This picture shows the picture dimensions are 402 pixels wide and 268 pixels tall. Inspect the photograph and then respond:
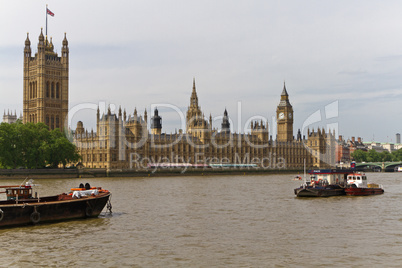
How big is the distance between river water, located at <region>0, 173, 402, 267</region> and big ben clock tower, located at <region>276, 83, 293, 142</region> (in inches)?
5218

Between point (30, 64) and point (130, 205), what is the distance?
4016 inches

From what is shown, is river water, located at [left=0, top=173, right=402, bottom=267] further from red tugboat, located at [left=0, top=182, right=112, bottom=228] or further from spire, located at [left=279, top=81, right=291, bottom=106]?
spire, located at [left=279, top=81, right=291, bottom=106]

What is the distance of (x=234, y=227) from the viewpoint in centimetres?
2664

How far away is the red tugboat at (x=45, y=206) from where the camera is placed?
83.2 feet

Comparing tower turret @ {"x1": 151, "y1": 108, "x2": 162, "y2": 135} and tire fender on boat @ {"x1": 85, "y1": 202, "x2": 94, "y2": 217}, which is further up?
tower turret @ {"x1": 151, "y1": 108, "x2": 162, "y2": 135}

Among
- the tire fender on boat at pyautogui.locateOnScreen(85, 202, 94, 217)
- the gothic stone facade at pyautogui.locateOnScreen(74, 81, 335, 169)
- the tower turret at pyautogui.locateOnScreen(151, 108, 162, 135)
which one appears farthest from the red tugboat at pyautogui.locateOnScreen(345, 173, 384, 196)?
the tower turret at pyautogui.locateOnScreen(151, 108, 162, 135)

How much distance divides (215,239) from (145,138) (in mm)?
89736

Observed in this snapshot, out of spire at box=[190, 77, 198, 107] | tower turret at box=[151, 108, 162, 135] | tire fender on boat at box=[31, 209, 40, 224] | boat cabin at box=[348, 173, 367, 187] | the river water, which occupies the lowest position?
the river water

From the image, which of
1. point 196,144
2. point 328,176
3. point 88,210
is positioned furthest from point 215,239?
point 196,144

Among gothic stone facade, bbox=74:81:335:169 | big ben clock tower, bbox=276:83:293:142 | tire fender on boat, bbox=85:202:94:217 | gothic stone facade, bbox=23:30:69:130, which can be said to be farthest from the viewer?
big ben clock tower, bbox=276:83:293:142

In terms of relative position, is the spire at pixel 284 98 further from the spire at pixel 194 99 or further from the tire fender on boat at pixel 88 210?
the tire fender on boat at pixel 88 210

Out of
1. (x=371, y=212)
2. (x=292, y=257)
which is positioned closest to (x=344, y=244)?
(x=292, y=257)

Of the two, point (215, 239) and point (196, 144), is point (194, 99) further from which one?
point (215, 239)

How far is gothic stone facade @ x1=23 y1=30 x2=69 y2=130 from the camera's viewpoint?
124562 millimetres
